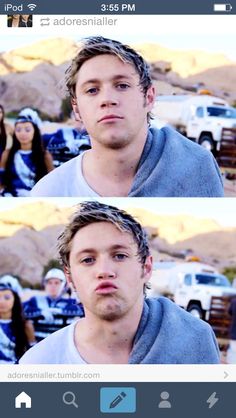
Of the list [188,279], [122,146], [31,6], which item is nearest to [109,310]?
[188,279]

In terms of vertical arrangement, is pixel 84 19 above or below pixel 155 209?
above

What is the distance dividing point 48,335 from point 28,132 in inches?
11.3

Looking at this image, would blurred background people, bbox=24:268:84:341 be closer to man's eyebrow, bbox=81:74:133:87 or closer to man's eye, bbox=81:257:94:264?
man's eye, bbox=81:257:94:264

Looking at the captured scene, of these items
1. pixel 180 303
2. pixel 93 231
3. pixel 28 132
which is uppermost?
pixel 28 132

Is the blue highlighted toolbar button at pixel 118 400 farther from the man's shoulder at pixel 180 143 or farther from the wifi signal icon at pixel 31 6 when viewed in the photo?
the wifi signal icon at pixel 31 6

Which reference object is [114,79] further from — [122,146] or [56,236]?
[56,236]

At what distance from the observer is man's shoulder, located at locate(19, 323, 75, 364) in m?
1.05

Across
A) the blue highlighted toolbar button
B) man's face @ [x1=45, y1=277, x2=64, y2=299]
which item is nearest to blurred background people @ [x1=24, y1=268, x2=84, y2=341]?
Answer: man's face @ [x1=45, y1=277, x2=64, y2=299]

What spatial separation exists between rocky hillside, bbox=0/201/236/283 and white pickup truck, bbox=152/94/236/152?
0.12 metres

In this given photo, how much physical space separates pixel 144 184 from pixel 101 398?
302mm

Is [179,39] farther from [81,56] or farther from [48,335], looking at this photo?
[48,335]

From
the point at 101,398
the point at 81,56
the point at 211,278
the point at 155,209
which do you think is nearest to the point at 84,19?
the point at 81,56

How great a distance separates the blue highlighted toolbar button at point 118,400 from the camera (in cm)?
104

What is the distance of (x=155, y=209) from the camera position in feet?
3.45
